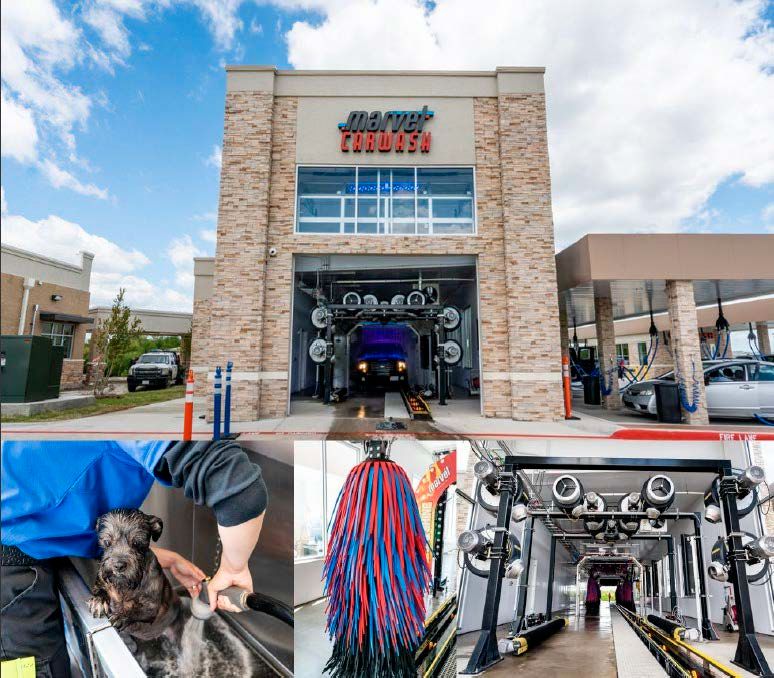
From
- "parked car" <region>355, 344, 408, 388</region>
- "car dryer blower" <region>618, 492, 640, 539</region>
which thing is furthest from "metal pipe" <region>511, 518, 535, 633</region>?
"parked car" <region>355, 344, 408, 388</region>

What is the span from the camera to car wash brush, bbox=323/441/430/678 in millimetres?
2730

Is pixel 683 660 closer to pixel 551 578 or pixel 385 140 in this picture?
pixel 551 578

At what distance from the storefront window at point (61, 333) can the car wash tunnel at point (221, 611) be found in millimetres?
14659

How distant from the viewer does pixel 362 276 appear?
40.1 ft

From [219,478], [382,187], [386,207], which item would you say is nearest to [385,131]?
[382,187]

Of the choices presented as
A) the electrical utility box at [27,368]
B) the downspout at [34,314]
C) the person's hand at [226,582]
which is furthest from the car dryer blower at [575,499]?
the downspout at [34,314]

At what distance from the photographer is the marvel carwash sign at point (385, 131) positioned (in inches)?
390

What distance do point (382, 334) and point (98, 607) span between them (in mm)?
11882

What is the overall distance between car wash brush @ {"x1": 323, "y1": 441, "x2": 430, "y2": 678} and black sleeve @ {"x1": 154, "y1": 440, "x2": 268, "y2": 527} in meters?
0.58

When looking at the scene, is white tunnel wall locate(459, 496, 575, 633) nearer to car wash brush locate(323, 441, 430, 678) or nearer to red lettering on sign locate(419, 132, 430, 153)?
car wash brush locate(323, 441, 430, 678)

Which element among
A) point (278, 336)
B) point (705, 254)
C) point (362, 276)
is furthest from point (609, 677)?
point (362, 276)

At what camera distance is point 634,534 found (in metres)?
3.70

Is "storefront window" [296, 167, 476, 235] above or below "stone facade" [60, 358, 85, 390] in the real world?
above

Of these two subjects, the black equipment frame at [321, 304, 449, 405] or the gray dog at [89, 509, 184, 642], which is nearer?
the gray dog at [89, 509, 184, 642]
